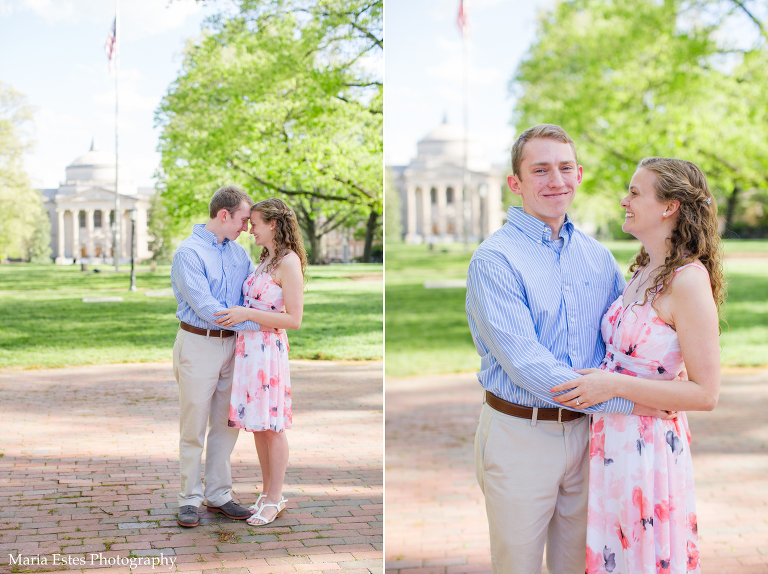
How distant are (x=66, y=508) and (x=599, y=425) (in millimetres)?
3754

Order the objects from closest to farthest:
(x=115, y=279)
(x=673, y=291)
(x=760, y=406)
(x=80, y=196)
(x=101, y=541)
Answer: (x=673, y=291) → (x=101, y=541) → (x=80, y=196) → (x=760, y=406) → (x=115, y=279)

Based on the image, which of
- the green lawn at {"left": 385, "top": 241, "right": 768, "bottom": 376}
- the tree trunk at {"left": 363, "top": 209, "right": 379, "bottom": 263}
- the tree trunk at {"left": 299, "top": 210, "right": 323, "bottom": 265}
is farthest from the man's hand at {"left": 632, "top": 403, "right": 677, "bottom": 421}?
the tree trunk at {"left": 363, "top": 209, "right": 379, "bottom": 263}

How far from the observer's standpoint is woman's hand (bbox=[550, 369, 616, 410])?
2361mm

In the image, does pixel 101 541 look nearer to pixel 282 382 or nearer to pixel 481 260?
pixel 282 382

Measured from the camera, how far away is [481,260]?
2.53m

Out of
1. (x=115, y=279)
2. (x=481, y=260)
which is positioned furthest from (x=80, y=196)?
(x=481, y=260)

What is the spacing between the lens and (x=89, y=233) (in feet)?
24.6

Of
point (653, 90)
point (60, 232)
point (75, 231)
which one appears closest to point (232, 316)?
point (75, 231)

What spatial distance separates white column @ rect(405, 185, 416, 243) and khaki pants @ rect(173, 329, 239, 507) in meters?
44.1

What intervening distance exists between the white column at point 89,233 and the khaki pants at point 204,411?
3.65m

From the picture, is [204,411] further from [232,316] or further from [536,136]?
[536,136]

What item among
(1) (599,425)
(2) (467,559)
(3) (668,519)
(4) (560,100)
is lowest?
(2) (467,559)

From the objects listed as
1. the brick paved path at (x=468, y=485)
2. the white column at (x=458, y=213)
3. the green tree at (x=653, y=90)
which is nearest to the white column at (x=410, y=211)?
the white column at (x=458, y=213)

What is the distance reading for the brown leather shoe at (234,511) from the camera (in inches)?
179
